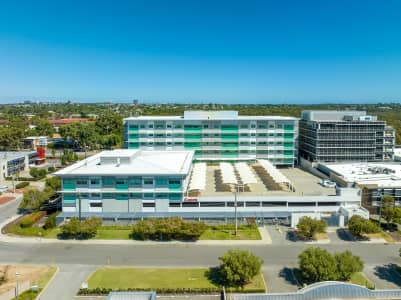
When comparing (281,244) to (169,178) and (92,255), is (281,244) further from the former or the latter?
(92,255)

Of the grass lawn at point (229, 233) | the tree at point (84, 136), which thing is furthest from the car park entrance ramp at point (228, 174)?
the tree at point (84, 136)

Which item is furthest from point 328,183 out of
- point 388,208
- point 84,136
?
point 84,136

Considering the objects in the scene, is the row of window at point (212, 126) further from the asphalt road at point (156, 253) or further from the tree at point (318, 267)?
the tree at point (318, 267)

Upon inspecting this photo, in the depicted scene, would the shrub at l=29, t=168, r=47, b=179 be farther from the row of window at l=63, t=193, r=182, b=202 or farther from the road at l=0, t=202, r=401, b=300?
the road at l=0, t=202, r=401, b=300

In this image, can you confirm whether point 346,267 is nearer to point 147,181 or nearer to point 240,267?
point 240,267

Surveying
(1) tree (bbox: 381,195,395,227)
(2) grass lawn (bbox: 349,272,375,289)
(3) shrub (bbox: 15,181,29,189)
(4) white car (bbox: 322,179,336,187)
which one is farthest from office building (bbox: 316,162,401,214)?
(3) shrub (bbox: 15,181,29,189)

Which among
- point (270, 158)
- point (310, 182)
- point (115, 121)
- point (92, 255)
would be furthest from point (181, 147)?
point (115, 121)
